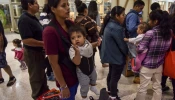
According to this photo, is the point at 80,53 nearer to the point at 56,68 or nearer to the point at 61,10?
the point at 56,68

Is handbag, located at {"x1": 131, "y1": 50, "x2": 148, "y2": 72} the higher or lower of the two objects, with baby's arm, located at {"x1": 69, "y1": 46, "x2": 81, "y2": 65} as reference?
lower

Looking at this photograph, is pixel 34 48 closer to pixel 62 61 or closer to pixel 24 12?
pixel 24 12

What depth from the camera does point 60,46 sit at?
46.2 inches

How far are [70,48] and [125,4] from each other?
199 inches

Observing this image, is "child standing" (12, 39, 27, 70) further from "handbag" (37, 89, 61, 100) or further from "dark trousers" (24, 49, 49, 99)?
"handbag" (37, 89, 61, 100)

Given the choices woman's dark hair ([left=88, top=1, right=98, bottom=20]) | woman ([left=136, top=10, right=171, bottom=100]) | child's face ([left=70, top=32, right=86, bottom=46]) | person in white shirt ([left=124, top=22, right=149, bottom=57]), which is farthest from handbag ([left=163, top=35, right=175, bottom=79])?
woman's dark hair ([left=88, top=1, right=98, bottom=20])

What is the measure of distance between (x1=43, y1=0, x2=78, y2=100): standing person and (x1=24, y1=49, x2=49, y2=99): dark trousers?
78cm

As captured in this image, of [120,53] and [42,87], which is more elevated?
[120,53]

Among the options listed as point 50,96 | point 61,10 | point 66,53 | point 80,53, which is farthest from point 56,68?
point 50,96

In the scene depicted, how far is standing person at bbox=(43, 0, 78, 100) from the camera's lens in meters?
1.12

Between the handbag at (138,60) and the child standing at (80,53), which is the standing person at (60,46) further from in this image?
the handbag at (138,60)

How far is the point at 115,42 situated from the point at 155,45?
0.46 m

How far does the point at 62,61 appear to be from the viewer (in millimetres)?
1224

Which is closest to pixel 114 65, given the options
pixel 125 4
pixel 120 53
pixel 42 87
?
pixel 120 53
